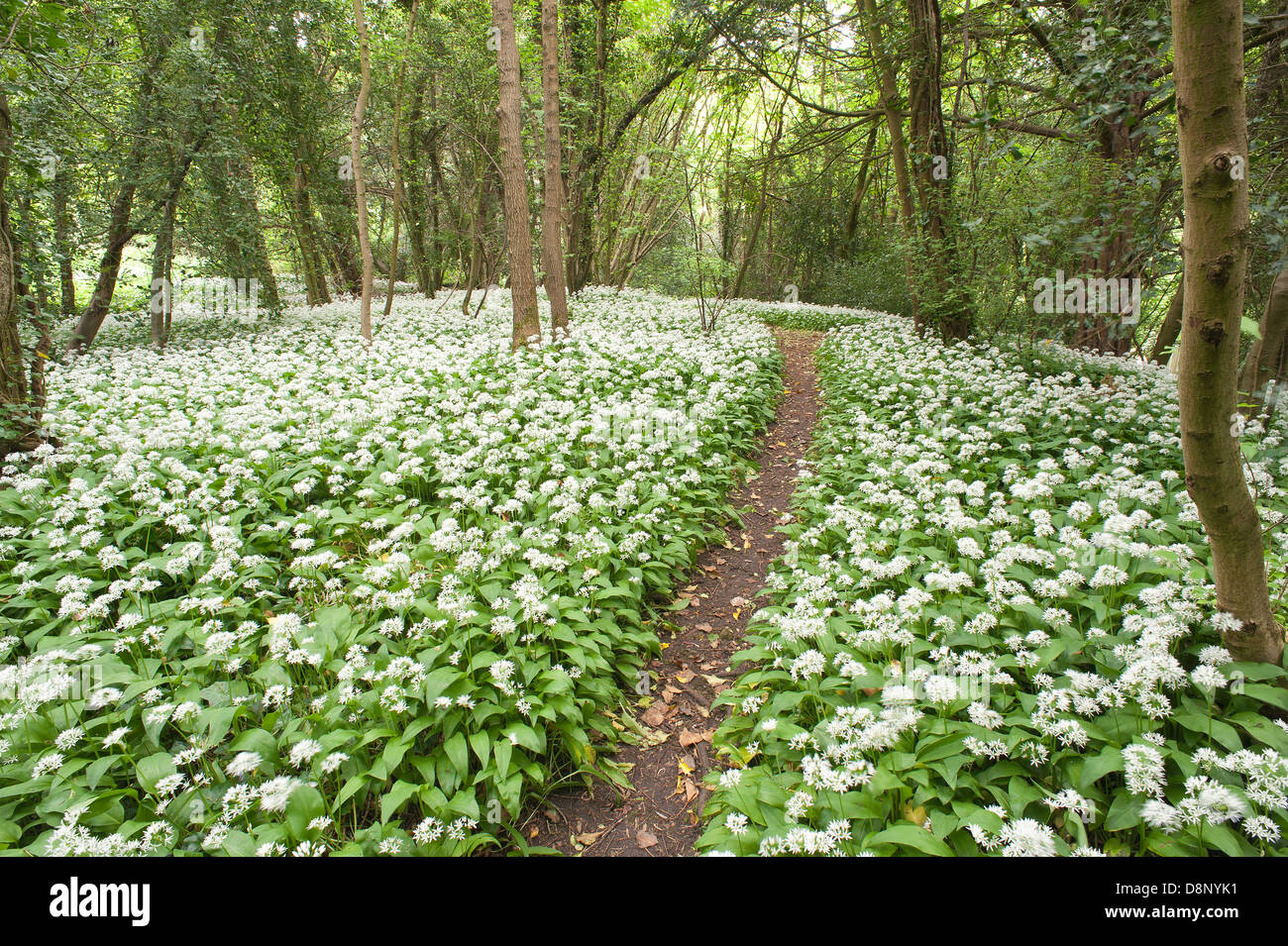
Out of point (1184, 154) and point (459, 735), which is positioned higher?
point (1184, 154)

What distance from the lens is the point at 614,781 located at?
9.95 feet

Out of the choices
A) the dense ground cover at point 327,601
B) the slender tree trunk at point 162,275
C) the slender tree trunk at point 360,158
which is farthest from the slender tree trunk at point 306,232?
the dense ground cover at point 327,601

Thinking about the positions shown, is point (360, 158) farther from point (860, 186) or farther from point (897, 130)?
point (860, 186)

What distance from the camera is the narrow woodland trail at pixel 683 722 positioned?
2781mm

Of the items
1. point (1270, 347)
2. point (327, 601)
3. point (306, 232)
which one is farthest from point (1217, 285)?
point (306, 232)

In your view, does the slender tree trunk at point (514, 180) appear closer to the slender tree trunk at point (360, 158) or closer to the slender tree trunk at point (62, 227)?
the slender tree trunk at point (360, 158)

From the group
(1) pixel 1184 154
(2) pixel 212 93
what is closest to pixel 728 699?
(1) pixel 1184 154

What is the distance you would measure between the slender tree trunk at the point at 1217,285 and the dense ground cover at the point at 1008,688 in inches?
10.5

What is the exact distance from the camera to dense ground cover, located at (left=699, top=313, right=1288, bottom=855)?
6.93ft

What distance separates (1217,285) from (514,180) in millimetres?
9502

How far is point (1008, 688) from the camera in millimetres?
2814

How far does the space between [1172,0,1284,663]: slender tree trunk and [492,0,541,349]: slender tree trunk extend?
8418mm

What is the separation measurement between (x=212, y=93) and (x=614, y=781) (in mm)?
12873
